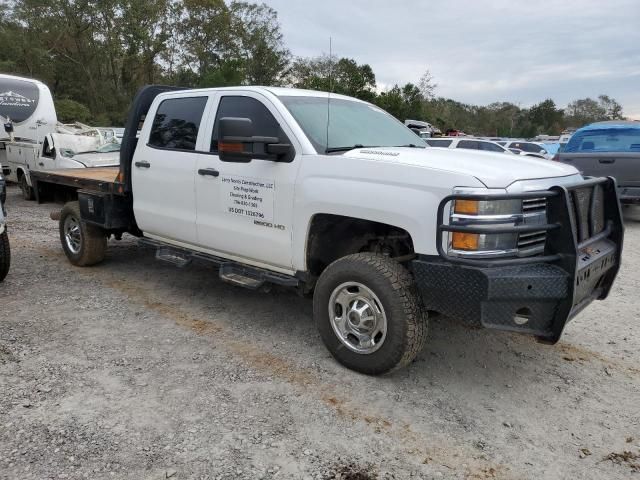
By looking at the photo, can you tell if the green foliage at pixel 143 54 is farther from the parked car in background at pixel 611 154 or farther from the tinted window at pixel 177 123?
the tinted window at pixel 177 123

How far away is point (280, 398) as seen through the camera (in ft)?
11.1

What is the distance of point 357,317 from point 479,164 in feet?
4.20

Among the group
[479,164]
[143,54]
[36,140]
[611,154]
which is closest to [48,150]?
[36,140]

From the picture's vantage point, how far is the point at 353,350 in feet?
12.1

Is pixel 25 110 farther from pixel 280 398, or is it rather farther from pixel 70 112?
pixel 70 112

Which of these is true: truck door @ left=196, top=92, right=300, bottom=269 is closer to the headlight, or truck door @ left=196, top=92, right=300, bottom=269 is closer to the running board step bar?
the running board step bar

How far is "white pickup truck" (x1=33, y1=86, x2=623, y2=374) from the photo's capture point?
313 cm

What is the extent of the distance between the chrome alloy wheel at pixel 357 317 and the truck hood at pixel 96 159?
8.29 meters

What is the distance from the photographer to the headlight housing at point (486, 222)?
121 inches

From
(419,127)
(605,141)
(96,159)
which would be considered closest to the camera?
(96,159)

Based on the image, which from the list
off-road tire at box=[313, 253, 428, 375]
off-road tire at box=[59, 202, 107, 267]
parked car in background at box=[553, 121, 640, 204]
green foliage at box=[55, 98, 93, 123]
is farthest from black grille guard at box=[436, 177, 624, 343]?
green foliage at box=[55, 98, 93, 123]

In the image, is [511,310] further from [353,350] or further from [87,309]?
[87,309]

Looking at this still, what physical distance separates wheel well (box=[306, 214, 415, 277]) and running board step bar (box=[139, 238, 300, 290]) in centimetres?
27

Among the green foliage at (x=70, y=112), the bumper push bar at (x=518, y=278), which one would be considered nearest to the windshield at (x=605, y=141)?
the bumper push bar at (x=518, y=278)
